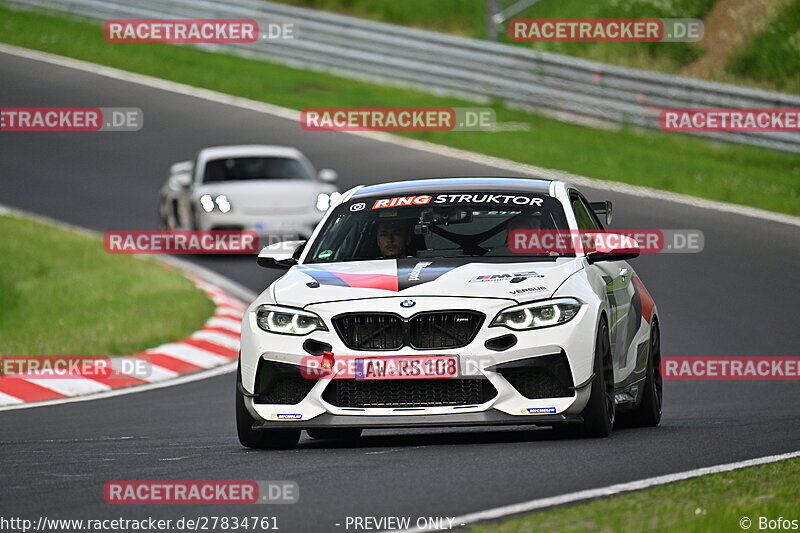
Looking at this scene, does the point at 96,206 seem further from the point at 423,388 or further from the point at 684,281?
the point at 423,388

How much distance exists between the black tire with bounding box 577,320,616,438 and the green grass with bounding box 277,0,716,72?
23776mm

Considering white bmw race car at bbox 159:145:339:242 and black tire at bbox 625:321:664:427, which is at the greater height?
black tire at bbox 625:321:664:427

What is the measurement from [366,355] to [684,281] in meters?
10.4

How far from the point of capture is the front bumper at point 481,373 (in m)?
8.63

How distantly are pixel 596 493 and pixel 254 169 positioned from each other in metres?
15.5

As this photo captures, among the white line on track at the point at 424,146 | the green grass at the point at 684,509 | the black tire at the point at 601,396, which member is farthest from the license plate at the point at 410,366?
the white line on track at the point at 424,146

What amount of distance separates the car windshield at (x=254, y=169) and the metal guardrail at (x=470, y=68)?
8.01 metres

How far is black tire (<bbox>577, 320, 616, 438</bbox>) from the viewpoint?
29.0 feet

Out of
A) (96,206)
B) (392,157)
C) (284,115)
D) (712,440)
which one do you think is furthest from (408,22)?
(712,440)

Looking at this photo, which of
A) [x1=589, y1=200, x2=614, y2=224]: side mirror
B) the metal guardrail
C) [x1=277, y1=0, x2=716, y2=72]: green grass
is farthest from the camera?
[x1=277, y1=0, x2=716, y2=72]: green grass

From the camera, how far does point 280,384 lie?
8.95m

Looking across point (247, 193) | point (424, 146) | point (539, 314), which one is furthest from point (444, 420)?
point (424, 146)

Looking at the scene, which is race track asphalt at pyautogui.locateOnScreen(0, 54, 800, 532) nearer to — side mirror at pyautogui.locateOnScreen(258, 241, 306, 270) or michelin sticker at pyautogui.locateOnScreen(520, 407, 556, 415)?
michelin sticker at pyautogui.locateOnScreen(520, 407, 556, 415)

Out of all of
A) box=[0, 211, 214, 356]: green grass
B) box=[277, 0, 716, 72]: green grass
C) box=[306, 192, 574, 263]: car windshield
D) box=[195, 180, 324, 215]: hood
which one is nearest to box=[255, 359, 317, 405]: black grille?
box=[306, 192, 574, 263]: car windshield
